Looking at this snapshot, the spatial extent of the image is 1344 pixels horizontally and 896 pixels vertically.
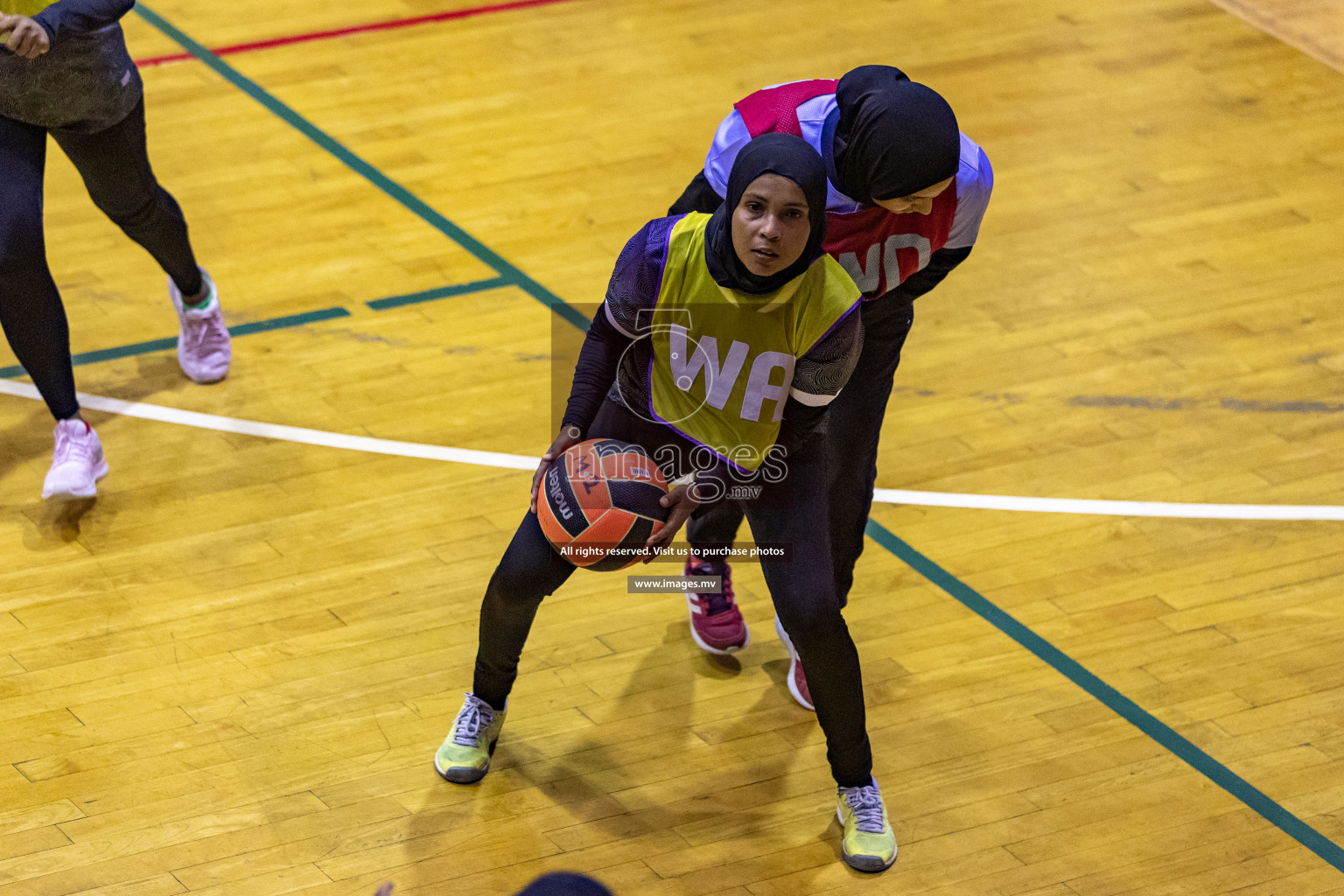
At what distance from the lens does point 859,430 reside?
2986mm

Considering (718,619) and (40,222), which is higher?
(40,222)

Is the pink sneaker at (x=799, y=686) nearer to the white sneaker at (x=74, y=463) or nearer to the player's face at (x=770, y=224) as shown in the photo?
the player's face at (x=770, y=224)

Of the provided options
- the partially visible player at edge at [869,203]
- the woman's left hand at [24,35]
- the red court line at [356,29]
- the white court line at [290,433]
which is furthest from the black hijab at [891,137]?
the red court line at [356,29]

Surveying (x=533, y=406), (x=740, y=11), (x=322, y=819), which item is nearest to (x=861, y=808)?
(x=322, y=819)

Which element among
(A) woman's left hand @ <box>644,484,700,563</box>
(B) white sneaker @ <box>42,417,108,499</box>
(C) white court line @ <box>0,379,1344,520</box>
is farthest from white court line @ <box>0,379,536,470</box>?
(A) woman's left hand @ <box>644,484,700,563</box>

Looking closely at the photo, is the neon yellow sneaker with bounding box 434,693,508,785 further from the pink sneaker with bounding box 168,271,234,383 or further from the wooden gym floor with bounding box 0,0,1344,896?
the pink sneaker with bounding box 168,271,234,383

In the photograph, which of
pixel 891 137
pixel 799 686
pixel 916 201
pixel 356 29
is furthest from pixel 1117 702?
pixel 356 29

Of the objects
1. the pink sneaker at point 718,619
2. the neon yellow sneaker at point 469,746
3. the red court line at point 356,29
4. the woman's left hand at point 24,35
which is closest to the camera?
the neon yellow sneaker at point 469,746

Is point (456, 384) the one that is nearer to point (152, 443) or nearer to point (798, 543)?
point (152, 443)

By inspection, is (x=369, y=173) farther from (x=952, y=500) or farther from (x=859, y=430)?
(x=859, y=430)

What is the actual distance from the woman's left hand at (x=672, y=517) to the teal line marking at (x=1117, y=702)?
3.77 feet

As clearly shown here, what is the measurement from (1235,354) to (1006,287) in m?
0.75

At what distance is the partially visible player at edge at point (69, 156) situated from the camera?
3.28 m

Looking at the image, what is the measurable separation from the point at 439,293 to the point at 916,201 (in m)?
2.33
